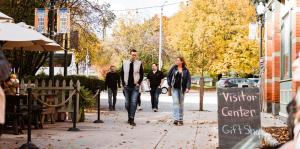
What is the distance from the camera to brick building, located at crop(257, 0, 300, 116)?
1437 cm

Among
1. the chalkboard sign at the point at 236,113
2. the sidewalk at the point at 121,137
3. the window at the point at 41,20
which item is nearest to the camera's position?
the chalkboard sign at the point at 236,113

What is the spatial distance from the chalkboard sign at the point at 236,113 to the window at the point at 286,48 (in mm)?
7021

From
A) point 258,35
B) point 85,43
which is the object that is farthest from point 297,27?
point 85,43

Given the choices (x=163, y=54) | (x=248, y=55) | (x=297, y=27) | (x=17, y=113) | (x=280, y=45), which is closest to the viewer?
(x=17, y=113)

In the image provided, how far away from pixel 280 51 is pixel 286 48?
1.61 metres

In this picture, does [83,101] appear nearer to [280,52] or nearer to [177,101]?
[177,101]

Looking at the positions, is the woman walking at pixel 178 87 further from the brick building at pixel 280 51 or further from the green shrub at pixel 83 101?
the brick building at pixel 280 51

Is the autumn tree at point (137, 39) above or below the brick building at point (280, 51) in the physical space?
above

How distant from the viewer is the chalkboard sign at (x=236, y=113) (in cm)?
898

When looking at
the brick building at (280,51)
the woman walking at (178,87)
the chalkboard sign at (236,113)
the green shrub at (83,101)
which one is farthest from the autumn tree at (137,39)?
the chalkboard sign at (236,113)

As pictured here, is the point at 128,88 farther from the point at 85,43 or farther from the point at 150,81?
the point at 85,43

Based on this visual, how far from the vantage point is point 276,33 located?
1902 cm

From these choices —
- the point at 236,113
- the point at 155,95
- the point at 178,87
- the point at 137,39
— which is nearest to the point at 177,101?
the point at 178,87

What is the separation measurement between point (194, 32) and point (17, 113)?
40071 mm
